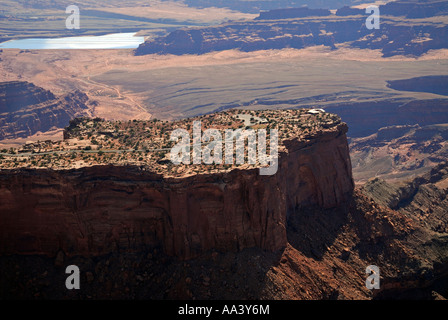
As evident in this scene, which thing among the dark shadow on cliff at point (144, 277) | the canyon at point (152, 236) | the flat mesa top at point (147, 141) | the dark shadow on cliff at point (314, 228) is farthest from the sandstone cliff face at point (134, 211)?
the dark shadow on cliff at point (314, 228)

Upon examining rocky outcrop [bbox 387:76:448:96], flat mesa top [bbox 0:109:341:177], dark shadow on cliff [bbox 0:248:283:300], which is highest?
flat mesa top [bbox 0:109:341:177]

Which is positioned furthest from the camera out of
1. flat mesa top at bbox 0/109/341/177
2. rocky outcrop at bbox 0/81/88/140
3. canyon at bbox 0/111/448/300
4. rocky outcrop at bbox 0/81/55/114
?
rocky outcrop at bbox 0/81/55/114

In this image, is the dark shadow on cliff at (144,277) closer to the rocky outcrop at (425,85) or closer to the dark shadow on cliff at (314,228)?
the dark shadow on cliff at (314,228)

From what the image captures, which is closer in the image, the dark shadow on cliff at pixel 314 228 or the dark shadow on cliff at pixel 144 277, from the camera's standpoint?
the dark shadow on cliff at pixel 144 277

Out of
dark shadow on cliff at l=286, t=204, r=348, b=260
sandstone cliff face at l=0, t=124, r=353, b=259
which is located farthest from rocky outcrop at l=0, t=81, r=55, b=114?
dark shadow on cliff at l=286, t=204, r=348, b=260

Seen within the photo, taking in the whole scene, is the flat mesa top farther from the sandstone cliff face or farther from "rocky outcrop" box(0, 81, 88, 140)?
"rocky outcrop" box(0, 81, 88, 140)

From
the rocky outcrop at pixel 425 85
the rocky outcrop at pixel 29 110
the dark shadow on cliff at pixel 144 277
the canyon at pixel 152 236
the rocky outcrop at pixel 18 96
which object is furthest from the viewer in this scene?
the rocky outcrop at pixel 425 85

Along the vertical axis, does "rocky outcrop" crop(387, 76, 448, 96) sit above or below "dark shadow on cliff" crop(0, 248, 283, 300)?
above
